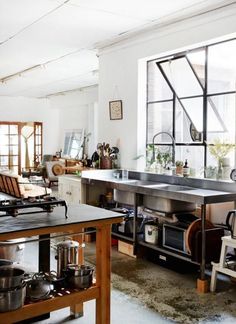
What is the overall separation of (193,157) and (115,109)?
1391 mm

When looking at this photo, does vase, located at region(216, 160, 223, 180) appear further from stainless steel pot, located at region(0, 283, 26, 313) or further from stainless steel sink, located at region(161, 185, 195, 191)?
stainless steel pot, located at region(0, 283, 26, 313)

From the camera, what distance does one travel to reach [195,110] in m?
4.77

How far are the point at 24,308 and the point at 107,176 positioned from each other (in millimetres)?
3182

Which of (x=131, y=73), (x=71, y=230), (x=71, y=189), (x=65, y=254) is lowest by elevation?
(x=65, y=254)

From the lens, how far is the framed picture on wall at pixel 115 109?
546 cm

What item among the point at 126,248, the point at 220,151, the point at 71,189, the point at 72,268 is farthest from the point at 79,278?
the point at 71,189

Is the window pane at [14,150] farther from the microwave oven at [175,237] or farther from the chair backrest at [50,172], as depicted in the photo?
the microwave oven at [175,237]

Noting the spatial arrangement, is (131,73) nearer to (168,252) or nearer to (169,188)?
(169,188)

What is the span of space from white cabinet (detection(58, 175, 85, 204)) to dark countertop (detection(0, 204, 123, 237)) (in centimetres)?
240

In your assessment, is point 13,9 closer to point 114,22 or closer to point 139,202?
point 114,22

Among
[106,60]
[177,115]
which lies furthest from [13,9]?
[177,115]

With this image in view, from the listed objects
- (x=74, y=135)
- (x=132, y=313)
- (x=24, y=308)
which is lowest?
(x=132, y=313)

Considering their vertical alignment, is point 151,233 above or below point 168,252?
above

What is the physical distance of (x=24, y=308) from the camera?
2.27m
